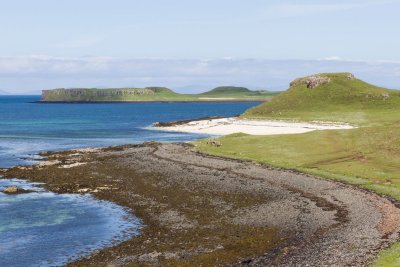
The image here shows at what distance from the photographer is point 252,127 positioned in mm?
147625

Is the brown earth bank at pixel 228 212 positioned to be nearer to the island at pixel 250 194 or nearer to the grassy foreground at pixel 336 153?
the island at pixel 250 194

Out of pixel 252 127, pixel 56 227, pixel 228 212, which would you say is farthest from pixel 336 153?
pixel 252 127

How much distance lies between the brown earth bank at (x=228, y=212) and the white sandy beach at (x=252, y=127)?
55.8 m

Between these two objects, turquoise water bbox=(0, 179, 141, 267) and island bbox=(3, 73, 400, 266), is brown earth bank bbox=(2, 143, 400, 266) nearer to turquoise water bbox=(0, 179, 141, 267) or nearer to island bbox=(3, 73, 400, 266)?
island bbox=(3, 73, 400, 266)

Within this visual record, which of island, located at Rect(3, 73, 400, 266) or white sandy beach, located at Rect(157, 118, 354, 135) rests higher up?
white sandy beach, located at Rect(157, 118, 354, 135)

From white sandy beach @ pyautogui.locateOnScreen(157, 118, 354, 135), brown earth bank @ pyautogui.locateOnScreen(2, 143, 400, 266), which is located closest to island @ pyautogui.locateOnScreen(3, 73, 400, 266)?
brown earth bank @ pyautogui.locateOnScreen(2, 143, 400, 266)

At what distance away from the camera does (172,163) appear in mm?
80438

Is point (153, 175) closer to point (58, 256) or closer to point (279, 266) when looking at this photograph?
point (58, 256)

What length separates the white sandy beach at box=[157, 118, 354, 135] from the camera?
136 m

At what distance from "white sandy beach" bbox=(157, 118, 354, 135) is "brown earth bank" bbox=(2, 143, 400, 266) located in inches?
2197

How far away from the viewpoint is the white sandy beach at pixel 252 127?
13571 centimetres

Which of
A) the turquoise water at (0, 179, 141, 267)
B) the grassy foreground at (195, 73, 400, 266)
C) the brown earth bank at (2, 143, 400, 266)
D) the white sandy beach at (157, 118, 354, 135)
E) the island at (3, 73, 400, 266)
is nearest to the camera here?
the brown earth bank at (2, 143, 400, 266)

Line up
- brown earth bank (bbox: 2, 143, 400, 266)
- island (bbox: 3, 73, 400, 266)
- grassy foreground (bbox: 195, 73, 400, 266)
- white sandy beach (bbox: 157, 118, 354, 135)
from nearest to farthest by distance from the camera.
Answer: brown earth bank (bbox: 2, 143, 400, 266)
island (bbox: 3, 73, 400, 266)
grassy foreground (bbox: 195, 73, 400, 266)
white sandy beach (bbox: 157, 118, 354, 135)

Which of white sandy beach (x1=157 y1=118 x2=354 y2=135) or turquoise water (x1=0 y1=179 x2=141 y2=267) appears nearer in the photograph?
turquoise water (x1=0 y1=179 x2=141 y2=267)
